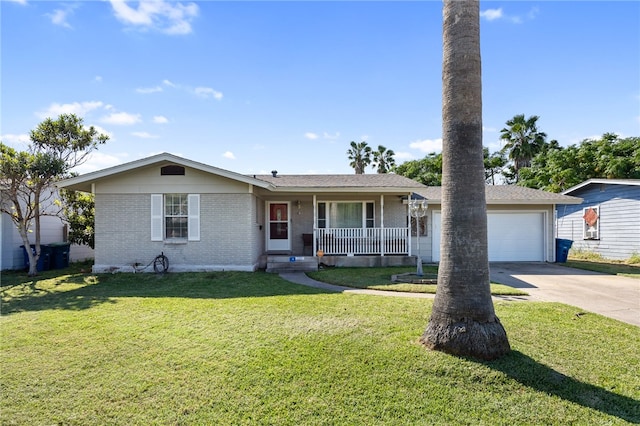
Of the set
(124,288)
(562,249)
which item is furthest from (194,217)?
(562,249)

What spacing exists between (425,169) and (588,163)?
13.6 m

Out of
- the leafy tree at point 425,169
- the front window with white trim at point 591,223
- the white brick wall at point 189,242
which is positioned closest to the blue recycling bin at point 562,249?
the front window with white trim at point 591,223

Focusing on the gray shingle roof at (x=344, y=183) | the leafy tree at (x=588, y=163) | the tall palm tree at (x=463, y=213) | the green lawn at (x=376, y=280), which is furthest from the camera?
the leafy tree at (x=588, y=163)

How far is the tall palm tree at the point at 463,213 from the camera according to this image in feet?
13.3

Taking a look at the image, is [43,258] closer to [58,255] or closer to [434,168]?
[58,255]

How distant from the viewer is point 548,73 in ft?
33.2

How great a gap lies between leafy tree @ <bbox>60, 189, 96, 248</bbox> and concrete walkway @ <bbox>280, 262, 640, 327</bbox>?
9.14 meters

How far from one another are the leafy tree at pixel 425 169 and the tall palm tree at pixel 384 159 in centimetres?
84

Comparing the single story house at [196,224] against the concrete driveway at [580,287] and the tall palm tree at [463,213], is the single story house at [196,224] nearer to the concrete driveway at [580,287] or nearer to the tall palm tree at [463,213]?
the concrete driveway at [580,287]

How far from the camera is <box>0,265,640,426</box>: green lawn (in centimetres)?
308

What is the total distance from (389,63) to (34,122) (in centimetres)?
1173

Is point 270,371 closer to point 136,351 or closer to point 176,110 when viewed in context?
point 136,351

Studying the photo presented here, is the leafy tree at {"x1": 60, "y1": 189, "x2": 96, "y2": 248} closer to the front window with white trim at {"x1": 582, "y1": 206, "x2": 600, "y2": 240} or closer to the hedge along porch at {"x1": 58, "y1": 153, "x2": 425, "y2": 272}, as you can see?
the hedge along porch at {"x1": 58, "y1": 153, "x2": 425, "y2": 272}

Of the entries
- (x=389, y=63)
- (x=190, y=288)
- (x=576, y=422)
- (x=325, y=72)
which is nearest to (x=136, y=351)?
(x=190, y=288)
